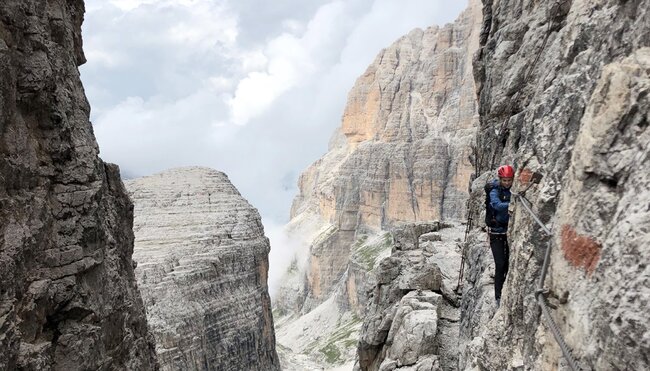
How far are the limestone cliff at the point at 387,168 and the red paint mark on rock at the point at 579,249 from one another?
280ft

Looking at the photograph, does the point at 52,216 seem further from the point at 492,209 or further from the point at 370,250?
the point at 370,250

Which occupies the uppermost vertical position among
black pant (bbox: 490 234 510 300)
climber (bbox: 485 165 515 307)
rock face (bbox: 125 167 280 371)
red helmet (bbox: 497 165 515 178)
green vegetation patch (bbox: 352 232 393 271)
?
red helmet (bbox: 497 165 515 178)

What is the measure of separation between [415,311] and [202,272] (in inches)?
994

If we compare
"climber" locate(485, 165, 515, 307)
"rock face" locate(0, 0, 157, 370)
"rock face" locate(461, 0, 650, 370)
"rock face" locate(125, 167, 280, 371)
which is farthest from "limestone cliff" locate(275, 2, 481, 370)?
"rock face" locate(461, 0, 650, 370)

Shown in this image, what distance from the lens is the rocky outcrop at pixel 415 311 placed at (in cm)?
1755

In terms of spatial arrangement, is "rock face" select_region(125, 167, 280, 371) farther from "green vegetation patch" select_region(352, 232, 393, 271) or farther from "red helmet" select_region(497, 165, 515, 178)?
"green vegetation patch" select_region(352, 232, 393, 271)

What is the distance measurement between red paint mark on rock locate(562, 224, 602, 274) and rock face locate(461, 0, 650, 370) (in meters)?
0.01

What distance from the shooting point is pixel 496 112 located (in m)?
22.0

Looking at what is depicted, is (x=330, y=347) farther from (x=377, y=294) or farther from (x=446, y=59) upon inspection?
(x=446, y=59)

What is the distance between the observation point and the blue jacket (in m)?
10.0

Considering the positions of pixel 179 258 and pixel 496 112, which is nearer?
pixel 496 112

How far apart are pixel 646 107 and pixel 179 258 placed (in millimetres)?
39248

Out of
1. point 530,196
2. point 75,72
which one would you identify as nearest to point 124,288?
point 75,72

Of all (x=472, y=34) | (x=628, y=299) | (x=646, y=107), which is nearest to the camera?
(x=628, y=299)
